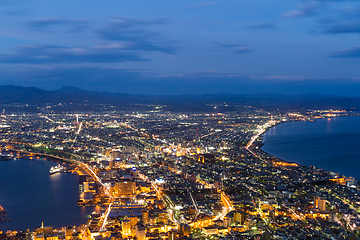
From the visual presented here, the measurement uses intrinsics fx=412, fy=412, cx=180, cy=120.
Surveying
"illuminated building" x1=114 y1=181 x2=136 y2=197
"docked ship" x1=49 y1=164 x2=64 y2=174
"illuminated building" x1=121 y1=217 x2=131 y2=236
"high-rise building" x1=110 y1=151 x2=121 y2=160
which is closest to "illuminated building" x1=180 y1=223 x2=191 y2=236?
"illuminated building" x1=121 y1=217 x2=131 y2=236

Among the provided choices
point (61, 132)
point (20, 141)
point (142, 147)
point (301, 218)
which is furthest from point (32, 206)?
point (61, 132)

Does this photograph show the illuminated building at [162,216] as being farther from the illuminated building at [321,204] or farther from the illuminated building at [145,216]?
the illuminated building at [321,204]

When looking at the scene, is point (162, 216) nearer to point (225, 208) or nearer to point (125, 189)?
point (225, 208)

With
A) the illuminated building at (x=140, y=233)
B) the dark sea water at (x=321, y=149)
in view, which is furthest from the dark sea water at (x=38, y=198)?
the dark sea water at (x=321, y=149)

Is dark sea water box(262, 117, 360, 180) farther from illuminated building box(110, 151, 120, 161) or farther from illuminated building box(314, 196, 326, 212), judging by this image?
illuminated building box(110, 151, 120, 161)

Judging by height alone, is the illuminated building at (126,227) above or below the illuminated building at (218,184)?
below

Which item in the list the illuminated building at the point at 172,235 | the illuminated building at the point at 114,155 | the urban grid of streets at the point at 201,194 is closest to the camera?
the illuminated building at the point at 172,235
